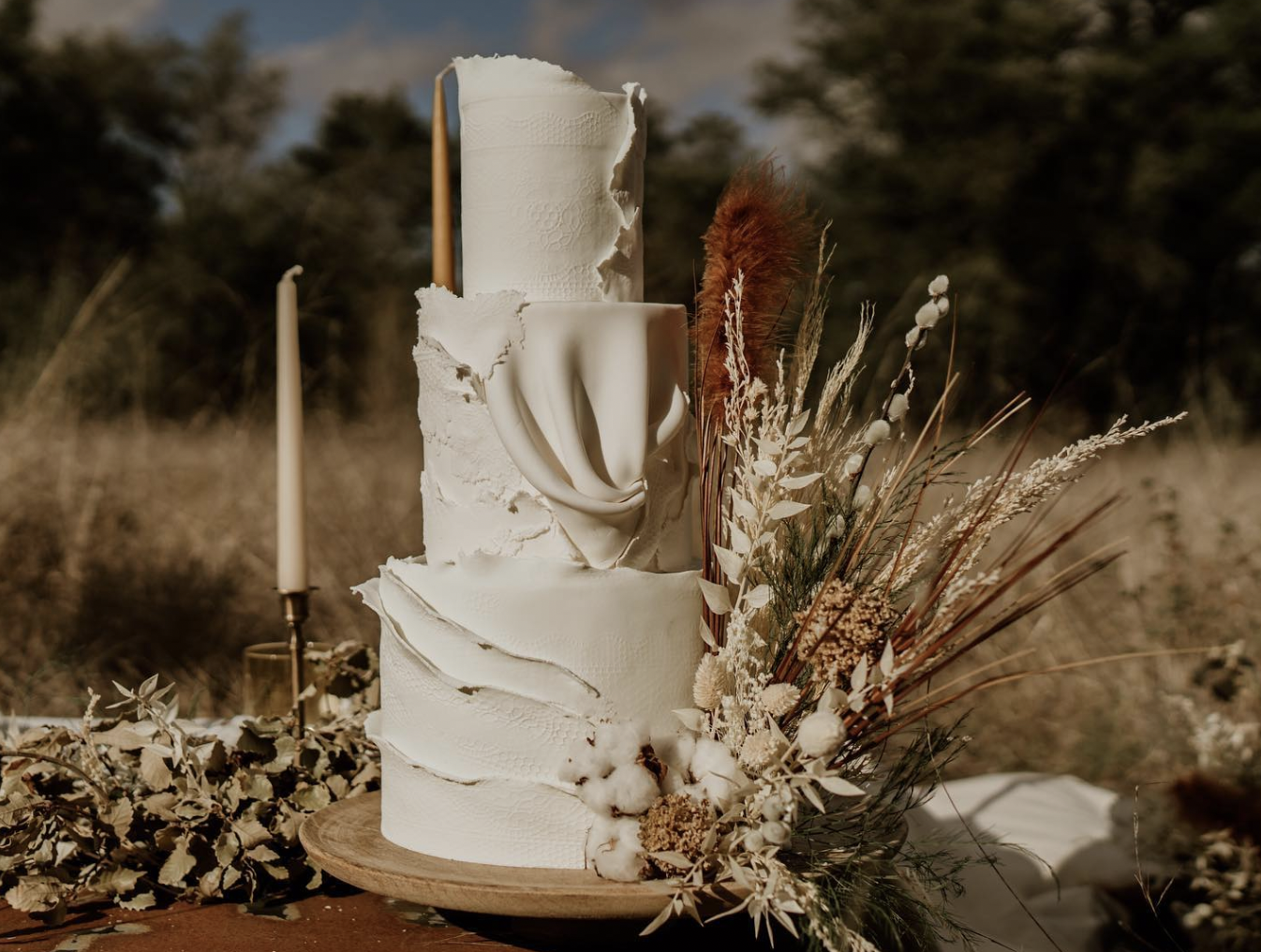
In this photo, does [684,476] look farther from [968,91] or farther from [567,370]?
[968,91]

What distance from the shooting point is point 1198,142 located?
1202 cm

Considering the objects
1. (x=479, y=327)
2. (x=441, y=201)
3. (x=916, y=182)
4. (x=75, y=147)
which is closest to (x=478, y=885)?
(x=479, y=327)

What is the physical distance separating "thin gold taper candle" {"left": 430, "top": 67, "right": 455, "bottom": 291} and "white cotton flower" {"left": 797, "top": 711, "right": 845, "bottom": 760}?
2.28 feet

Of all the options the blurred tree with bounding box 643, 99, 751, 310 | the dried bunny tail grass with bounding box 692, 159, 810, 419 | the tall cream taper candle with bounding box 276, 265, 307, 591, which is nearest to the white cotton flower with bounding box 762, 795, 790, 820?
the dried bunny tail grass with bounding box 692, 159, 810, 419

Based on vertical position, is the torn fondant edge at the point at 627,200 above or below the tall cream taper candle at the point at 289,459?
above

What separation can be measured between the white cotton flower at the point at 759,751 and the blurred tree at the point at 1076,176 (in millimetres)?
9915

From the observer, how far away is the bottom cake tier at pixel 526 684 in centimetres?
146

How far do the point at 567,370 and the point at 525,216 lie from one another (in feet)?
0.66

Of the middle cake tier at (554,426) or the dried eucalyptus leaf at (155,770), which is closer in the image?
the middle cake tier at (554,426)

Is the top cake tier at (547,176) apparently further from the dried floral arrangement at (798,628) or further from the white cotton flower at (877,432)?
the white cotton flower at (877,432)

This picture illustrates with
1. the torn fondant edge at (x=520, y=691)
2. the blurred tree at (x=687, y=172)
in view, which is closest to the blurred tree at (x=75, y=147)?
the blurred tree at (x=687, y=172)

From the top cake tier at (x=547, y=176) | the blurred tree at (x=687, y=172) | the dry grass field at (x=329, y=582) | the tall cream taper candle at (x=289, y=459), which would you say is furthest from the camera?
the blurred tree at (x=687, y=172)

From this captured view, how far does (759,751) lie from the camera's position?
54.6 inches

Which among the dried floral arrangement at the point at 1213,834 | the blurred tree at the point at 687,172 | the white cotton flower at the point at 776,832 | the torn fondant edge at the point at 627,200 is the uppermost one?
the blurred tree at the point at 687,172
